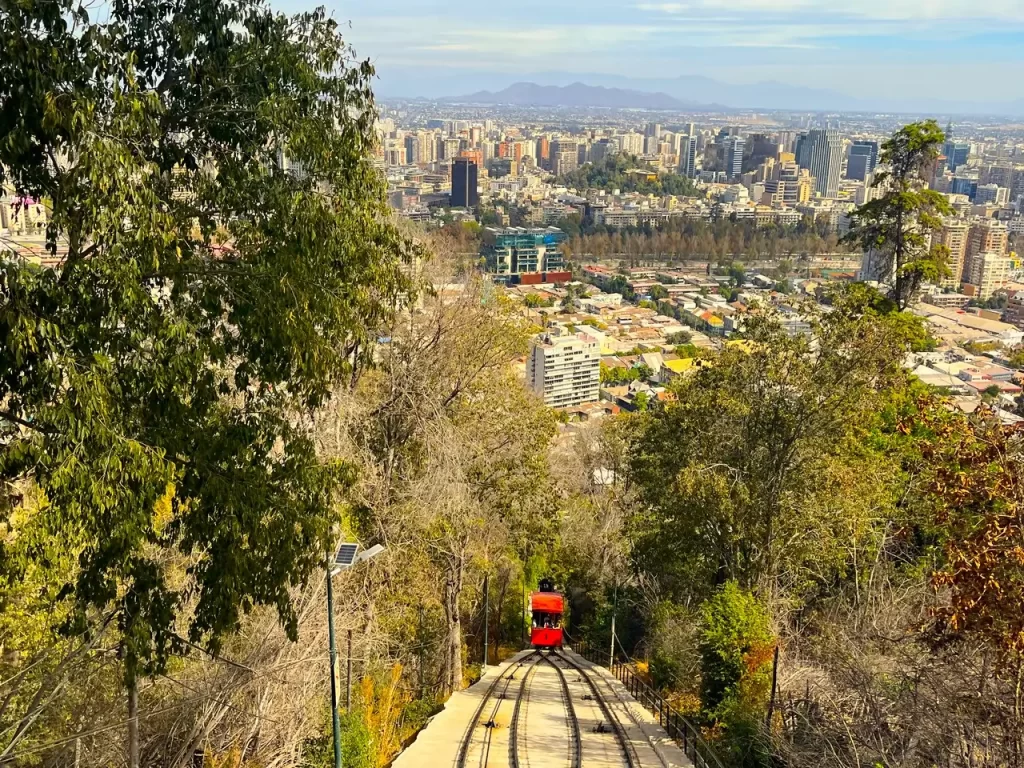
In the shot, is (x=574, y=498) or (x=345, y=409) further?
(x=574, y=498)

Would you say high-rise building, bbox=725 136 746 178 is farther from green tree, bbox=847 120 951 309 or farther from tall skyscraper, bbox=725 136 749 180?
green tree, bbox=847 120 951 309

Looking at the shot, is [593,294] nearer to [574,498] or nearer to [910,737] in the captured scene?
[574,498]

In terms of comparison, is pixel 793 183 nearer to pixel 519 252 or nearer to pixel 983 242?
pixel 983 242

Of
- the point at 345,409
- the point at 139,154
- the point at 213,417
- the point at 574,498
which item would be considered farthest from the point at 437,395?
the point at 574,498

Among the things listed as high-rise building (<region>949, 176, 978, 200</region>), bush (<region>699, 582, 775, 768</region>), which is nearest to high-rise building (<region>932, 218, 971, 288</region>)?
high-rise building (<region>949, 176, 978, 200</region>)

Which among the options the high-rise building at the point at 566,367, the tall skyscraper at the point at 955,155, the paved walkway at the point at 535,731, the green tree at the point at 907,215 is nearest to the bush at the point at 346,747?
the paved walkway at the point at 535,731

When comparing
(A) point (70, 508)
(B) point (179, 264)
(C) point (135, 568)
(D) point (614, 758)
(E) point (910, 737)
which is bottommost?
(D) point (614, 758)

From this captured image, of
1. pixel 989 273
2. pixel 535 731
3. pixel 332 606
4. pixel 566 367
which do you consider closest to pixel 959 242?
pixel 989 273

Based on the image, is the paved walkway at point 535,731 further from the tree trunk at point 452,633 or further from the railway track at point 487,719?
the tree trunk at point 452,633
